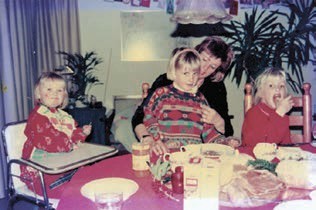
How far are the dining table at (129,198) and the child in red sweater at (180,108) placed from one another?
51 centimetres

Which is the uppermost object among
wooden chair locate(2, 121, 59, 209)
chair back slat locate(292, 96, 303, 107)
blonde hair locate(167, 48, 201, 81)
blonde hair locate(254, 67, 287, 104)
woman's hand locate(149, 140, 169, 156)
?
blonde hair locate(167, 48, 201, 81)

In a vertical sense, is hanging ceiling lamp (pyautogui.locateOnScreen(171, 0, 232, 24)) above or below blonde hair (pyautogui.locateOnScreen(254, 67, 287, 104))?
above

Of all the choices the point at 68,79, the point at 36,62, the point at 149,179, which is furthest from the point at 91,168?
the point at 68,79

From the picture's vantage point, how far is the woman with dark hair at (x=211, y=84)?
6.80 ft

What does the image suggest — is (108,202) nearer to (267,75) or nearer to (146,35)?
(267,75)

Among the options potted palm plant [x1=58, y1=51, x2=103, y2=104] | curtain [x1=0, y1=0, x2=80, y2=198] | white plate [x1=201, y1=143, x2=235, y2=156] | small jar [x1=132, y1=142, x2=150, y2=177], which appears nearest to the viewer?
small jar [x1=132, y1=142, x2=150, y2=177]

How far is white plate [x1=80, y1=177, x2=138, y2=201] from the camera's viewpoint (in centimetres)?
130

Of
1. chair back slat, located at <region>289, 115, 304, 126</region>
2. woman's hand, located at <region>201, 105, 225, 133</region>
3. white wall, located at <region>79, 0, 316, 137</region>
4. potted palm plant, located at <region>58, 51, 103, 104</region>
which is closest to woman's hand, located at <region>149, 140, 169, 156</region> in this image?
woman's hand, located at <region>201, 105, 225, 133</region>

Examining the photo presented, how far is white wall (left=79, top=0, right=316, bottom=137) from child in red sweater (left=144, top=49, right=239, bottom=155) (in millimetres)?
2388

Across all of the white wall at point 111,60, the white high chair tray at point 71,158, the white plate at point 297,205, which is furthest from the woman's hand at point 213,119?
the white wall at point 111,60

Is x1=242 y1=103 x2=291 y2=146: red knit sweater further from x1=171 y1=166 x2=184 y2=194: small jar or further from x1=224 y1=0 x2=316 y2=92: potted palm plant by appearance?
x1=224 y1=0 x2=316 y2=92: potted palm plant

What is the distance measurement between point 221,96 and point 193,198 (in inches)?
56.9

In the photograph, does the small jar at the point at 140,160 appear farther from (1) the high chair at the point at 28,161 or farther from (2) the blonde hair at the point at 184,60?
(2) the blonde hair at the point at 184,60

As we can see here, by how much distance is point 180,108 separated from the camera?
213 centimetres
